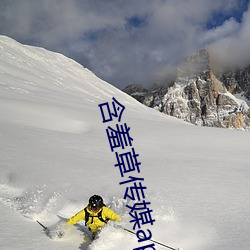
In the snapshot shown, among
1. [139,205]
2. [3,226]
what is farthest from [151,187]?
[3,226]

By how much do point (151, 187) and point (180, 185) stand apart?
78 cm

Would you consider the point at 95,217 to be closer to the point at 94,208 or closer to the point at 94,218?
the point at 94,218

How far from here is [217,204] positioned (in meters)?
6.74

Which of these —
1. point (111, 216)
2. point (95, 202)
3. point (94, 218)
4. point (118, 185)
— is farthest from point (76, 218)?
point (118, 185)

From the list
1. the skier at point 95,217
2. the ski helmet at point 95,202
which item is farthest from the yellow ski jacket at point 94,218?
the ski helmet at point 95,202

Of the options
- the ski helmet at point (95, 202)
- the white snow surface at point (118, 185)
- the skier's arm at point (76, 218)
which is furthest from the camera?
the skier's arm at point (76, 218)

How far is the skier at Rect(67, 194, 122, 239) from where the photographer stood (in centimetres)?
578

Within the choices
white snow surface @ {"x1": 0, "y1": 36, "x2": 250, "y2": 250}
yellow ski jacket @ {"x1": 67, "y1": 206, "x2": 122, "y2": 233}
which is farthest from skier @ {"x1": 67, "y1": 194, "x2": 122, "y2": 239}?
white snow surface @ {"x1": 0, "y1": 36, "x2": 250, "y2": 250}

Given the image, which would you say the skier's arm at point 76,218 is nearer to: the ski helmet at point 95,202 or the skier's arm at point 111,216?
the ski helmet at point 95,202

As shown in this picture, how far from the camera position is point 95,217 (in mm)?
5855

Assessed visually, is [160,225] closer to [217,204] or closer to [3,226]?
[217,204]

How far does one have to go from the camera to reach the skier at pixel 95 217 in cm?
578

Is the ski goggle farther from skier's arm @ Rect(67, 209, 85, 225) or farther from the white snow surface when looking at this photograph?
the white snow surface

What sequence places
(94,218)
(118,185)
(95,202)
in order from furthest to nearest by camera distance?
(118,185)
(94,218)
(95,202)
